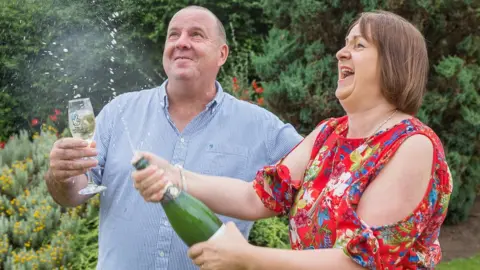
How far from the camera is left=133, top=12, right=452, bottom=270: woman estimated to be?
78.2 inches

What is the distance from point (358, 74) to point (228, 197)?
827 millimetres

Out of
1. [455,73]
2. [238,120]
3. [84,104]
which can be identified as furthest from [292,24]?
[84,104]

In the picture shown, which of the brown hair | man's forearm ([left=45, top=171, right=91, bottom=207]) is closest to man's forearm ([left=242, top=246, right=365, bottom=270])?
the brown hair

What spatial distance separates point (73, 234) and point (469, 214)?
18.0 ft

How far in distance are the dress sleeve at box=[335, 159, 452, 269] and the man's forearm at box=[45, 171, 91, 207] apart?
1547mm

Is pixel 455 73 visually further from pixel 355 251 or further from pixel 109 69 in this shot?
pixel 355 251

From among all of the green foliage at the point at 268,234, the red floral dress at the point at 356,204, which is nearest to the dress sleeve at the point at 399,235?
the red floral dress at the point at 356,204

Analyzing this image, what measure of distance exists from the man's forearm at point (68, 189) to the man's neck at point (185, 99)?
610 mm

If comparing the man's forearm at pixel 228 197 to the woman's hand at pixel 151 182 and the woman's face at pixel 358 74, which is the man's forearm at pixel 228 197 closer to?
the woman's hand at pixel 151 182

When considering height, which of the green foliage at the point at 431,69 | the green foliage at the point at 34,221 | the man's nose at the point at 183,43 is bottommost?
the green foliage at the point at 34,221

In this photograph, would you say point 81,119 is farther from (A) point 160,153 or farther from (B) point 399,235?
(B) point 399,235

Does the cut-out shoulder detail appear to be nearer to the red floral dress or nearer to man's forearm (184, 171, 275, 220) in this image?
the red floral dress

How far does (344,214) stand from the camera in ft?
6.75

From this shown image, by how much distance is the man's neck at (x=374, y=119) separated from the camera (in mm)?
2209
